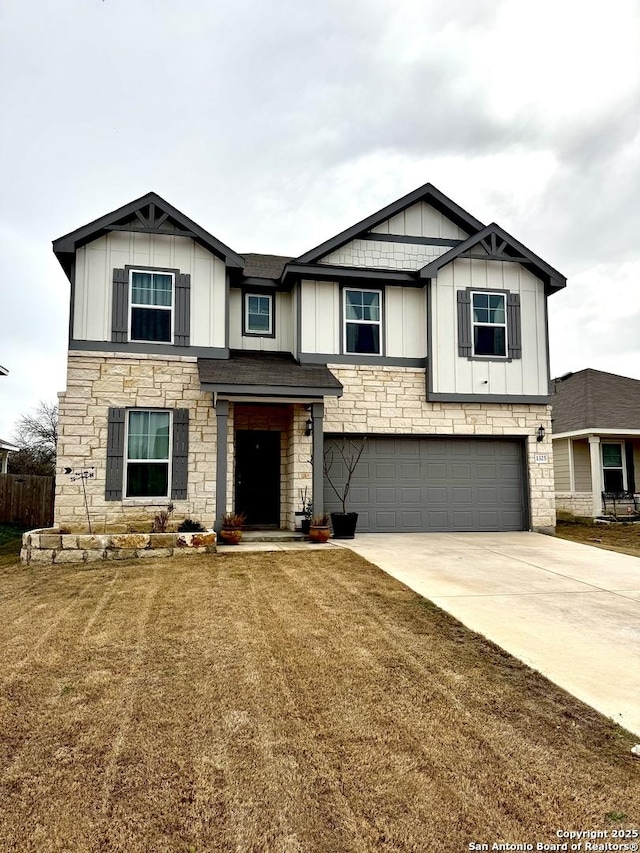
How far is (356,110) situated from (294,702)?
1389 centimetres

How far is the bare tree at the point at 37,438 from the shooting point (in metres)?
27.0

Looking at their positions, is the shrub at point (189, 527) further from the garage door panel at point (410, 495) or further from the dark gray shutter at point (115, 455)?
the garage door panel at point (410, 495)

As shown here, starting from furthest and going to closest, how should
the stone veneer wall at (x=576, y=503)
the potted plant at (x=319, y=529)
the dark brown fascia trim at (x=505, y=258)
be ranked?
the stone veneer wall at (x=576, y=503) → the dark brown fascia trim at (x=505, y=258) → the potted plant at (x=319, y=529)

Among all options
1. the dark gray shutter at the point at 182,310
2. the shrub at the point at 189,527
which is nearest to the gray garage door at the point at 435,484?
the shrub at the point at 189,527

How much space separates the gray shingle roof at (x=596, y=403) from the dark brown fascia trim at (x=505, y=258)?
12.3 feet

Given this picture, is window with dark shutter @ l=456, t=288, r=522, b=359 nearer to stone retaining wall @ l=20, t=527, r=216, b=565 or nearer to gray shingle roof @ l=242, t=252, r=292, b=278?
gray shingle roof @ l=242, t=252, r=292, b=278

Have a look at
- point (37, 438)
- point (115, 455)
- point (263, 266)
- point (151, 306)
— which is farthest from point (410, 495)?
point (37, 438)

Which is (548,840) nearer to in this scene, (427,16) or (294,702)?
(294,702)

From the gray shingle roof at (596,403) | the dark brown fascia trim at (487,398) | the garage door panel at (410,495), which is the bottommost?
the garage door panel at (410,495)

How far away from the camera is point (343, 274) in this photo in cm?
1216

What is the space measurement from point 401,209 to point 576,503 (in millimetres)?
10441

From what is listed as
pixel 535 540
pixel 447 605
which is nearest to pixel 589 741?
pixel 447 605

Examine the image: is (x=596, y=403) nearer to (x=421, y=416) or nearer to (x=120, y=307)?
(x=421, y=416)

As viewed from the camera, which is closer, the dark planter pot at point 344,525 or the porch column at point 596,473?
the dark planter pot at point 344,525
